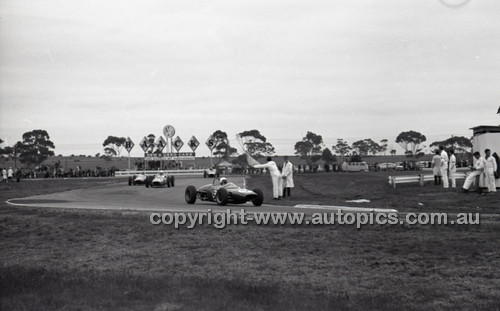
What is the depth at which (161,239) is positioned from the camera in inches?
559

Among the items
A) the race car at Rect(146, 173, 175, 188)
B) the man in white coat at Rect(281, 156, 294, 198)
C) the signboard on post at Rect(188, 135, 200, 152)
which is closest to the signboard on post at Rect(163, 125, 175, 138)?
the signboard on post at Rect(188, 135, 200, 152)

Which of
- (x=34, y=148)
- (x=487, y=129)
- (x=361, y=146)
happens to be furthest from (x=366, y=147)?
(x=487, y=129)

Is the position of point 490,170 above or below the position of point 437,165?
below

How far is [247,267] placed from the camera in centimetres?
1114

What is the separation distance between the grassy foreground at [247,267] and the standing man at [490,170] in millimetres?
7624

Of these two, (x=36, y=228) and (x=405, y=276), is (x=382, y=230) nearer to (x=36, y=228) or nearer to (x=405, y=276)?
(x=405, y=276)

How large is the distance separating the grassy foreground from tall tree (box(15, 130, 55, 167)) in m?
122

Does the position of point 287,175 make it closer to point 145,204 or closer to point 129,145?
point 145,204

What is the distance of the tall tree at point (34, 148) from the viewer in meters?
129

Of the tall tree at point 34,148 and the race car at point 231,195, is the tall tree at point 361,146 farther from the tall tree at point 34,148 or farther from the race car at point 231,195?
the race car at point 231,195

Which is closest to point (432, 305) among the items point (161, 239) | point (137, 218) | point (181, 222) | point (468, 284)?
point (468, 284)

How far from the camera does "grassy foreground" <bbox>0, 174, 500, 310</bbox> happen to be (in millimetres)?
8453

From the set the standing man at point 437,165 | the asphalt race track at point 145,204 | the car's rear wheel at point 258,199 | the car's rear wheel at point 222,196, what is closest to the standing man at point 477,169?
the standing man at point 437,165

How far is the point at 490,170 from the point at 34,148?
12618 centimetres
